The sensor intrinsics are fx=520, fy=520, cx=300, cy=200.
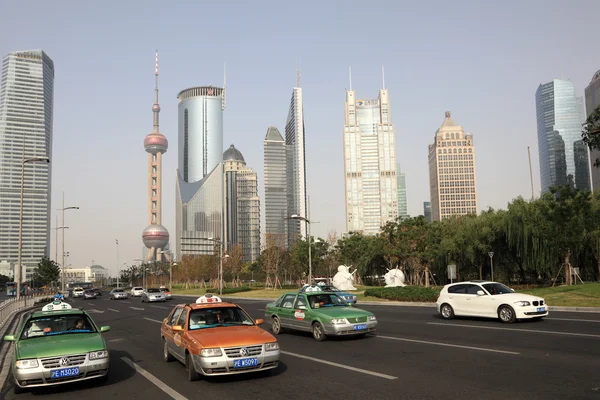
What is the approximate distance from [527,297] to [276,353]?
12545mm

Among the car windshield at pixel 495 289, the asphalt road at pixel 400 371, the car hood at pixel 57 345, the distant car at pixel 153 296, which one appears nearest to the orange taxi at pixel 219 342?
the asphalt road at pixel 400 371

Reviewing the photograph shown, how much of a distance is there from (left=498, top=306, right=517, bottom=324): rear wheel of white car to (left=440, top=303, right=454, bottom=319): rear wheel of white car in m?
2.27

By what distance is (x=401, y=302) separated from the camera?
3425 centimetres

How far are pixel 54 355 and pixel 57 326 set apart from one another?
1.77m

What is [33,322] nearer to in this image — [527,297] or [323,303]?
[323,303]

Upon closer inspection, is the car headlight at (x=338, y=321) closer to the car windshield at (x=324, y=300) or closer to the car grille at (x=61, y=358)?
the car windshield at (x=324, y=300)

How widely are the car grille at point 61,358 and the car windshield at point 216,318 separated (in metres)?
2.21

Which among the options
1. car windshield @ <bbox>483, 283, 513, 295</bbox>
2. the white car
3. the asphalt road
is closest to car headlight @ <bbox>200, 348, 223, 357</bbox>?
the asphalt road

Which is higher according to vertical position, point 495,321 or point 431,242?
point 431,242

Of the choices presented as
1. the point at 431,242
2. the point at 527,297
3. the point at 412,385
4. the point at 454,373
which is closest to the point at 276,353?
the point at 412,385

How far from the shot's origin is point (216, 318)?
36.2 ft

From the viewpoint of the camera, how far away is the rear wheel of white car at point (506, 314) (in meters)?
18.5

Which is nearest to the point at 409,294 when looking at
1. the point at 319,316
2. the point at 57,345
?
the point at 319,316

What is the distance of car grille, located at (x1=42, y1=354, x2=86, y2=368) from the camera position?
902 cm
